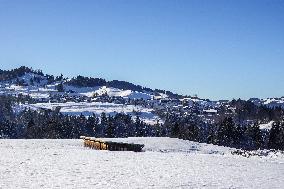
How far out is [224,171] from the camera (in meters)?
28.6

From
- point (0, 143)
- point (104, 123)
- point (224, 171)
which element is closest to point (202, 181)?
point (224, 171)

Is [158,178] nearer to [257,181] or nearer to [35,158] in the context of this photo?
[257,181]

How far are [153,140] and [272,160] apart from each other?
18.1 metres

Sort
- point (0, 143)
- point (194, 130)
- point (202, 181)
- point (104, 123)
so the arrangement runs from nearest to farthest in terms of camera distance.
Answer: point (202, 181), point (0, 143), point (194, 130), point (104, 123)

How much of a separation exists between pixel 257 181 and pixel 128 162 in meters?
10.3

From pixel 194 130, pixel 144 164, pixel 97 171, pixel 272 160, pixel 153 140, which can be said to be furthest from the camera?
pixel 194 130

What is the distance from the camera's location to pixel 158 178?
23.9 m

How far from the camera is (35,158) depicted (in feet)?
103

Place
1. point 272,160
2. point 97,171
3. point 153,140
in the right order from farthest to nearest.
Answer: point 153,140, point 272,160, point 97,171

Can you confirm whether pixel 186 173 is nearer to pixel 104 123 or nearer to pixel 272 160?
pixel 272 160

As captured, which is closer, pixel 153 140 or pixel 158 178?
pixel 158 178

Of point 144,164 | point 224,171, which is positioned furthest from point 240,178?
point 144,164

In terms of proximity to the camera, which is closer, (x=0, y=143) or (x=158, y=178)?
(x=158, y=178)

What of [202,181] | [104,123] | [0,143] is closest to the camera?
[202,181]
